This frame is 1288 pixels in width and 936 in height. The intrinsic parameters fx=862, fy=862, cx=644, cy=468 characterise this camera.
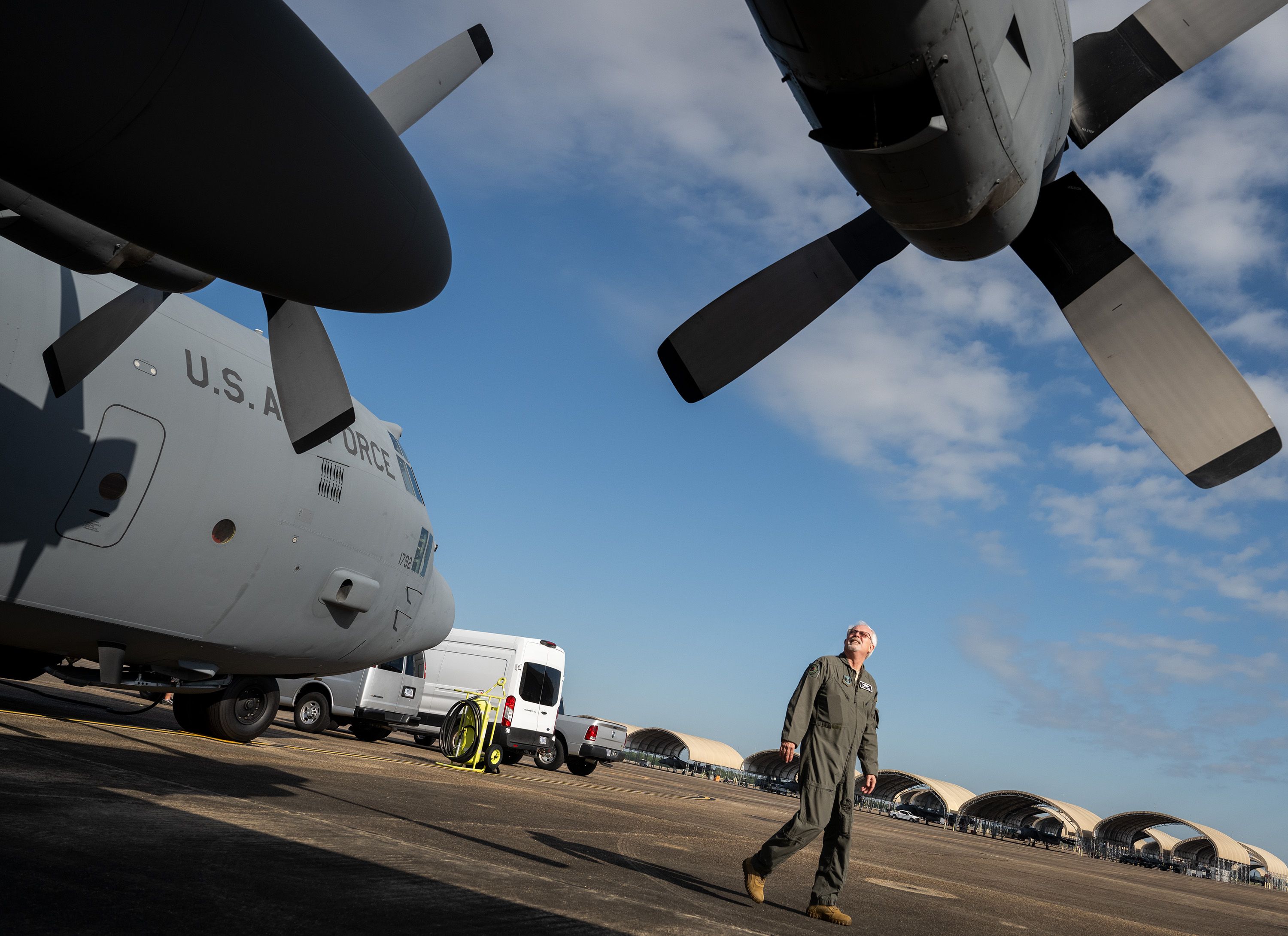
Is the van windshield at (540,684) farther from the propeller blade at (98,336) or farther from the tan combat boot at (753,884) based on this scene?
the propeller blade at (98,336)

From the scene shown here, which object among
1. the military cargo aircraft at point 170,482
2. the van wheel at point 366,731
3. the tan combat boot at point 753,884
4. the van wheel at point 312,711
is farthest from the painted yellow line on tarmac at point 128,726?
the van wheel at point 366,731

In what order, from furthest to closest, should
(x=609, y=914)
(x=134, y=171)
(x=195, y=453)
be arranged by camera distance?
(x=195, y=453), (x=609, y=914), (x=134, y=171)

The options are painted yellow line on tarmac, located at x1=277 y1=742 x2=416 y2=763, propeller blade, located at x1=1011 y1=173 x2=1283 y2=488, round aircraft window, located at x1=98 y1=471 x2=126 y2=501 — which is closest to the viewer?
propeller blade, located at x1=1011 y1=173 x2=1283 y2=488

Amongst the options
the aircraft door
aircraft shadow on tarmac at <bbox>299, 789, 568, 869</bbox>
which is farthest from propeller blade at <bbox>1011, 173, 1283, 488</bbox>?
the aircraft door

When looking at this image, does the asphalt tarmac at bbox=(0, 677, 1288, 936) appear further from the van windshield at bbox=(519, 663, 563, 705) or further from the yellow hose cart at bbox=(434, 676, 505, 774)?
the van windshield at bbox=(519, 663, 563, 705)

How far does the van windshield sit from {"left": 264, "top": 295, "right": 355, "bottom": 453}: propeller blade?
1530 cm

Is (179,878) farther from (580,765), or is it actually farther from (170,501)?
(580,765)

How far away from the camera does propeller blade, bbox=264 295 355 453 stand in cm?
450

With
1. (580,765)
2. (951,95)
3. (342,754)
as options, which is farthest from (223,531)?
(580,765)

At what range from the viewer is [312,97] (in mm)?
1926

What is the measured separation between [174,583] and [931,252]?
745cm

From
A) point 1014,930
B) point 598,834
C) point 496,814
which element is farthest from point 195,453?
point 1014,930

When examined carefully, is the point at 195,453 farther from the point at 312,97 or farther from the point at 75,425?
the point at 312,97

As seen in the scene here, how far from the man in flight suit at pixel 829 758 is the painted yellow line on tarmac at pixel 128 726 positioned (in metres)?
8.76
